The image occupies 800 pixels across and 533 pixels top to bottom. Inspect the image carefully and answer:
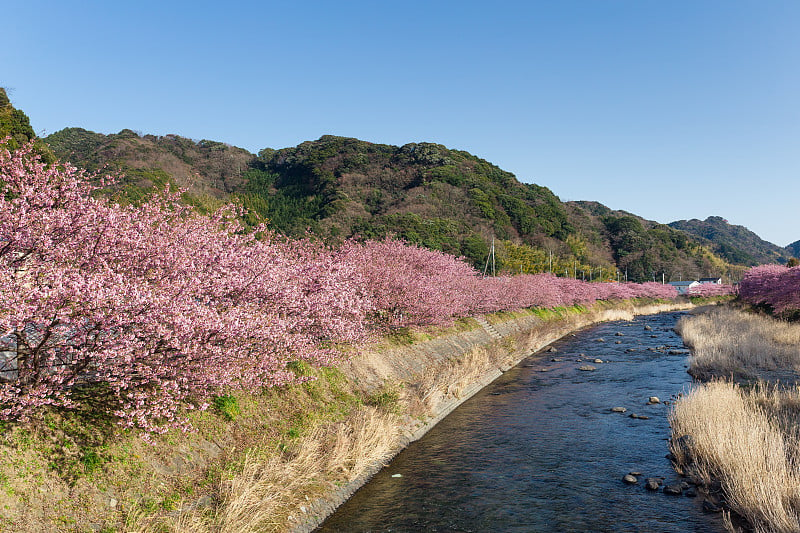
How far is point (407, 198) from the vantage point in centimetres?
13038

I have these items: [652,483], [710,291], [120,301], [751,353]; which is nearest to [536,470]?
[652,483]

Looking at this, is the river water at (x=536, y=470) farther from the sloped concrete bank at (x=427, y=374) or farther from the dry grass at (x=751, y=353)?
the dry grass at (x=751, y=353)

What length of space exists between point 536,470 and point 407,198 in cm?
11872

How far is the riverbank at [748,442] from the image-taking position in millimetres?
9781

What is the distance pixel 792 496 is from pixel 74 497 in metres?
13.5

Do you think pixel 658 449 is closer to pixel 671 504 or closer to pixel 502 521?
pixel 671 504

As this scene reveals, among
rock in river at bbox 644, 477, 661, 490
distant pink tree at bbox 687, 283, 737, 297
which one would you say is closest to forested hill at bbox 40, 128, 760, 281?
distant pink tree at bbox 687, 283, 737, 297

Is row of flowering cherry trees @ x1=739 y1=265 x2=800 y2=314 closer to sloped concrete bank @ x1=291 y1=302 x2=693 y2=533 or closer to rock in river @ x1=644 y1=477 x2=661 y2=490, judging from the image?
sloped concrete bank @ x1=291 y1=302 x2=693 y2=533

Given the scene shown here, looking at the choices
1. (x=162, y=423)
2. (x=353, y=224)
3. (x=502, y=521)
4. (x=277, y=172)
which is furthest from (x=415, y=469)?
(x=277, y=172)

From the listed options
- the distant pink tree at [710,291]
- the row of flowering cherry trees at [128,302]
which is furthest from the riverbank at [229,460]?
the distant pink tree at [710,291]

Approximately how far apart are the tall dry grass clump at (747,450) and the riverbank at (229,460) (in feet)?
28.7

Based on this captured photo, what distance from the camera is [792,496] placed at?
31.7ft

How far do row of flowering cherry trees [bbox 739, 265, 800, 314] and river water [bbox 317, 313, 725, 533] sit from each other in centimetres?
1768

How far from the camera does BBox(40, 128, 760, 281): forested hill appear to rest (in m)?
103
